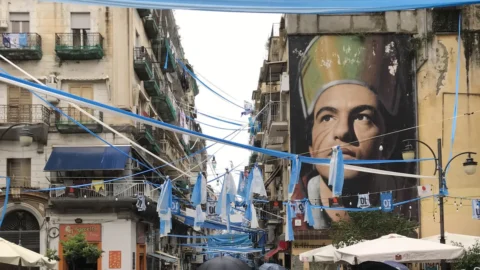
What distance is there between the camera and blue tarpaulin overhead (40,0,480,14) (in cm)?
883

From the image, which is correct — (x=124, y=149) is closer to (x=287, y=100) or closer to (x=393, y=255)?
(x=287, y=100)

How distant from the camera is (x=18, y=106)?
3378 cm

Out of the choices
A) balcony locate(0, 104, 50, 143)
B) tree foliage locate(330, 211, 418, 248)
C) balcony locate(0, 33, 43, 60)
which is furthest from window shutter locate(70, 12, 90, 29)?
tree foliage locate(330, 211, 418, 248)

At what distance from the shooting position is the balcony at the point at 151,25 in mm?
39156

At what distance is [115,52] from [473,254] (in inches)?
860

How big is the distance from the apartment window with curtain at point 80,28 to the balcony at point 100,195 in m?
6.60

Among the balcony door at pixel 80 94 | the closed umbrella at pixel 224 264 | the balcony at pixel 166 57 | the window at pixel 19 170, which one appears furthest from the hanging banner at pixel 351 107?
the closed umbrella at pixel 224 264

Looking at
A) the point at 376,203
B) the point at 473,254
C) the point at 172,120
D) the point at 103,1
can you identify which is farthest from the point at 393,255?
the point at 172,120

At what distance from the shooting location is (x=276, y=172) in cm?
4741

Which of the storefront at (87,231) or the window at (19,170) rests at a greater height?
the window at (19,170)

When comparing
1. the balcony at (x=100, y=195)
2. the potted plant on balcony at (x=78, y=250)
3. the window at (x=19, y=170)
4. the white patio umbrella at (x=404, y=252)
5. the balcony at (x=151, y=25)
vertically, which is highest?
the balcony at (x=151, y=25)

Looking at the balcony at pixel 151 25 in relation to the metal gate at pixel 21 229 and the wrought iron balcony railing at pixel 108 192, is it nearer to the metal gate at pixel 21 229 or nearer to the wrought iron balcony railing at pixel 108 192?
the wrought iron balcony railing at pixel 108 192

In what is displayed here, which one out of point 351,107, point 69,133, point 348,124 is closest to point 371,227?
point 348,124

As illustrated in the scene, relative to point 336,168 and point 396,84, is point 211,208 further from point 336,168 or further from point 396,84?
point 336,168
